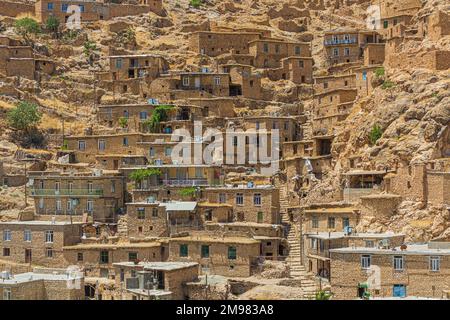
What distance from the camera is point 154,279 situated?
39.8 metres

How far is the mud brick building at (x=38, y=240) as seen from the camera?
46.1 m

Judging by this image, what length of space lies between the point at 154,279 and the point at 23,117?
20.7 metres

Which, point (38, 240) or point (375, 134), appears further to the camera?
point (375, 134)

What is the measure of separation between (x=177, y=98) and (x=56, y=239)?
56.9 ft

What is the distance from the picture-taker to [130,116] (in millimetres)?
57656

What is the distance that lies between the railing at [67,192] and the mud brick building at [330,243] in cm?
1262

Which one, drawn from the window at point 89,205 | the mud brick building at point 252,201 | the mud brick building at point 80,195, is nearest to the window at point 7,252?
the mud brick building at point 80,195

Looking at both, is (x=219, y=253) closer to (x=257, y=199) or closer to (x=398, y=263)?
(x=257, y=199)

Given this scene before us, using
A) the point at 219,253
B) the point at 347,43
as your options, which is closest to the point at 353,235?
the point at 219,253

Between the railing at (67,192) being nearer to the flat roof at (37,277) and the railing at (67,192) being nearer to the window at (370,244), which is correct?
the flat roof at (37,277)

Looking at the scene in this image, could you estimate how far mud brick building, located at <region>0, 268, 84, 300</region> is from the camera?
38.4 m

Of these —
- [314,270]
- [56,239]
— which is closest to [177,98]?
[56,239]

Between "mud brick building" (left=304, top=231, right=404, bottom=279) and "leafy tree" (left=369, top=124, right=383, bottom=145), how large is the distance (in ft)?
24.1

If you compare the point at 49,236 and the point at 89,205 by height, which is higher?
the point at 89,205
